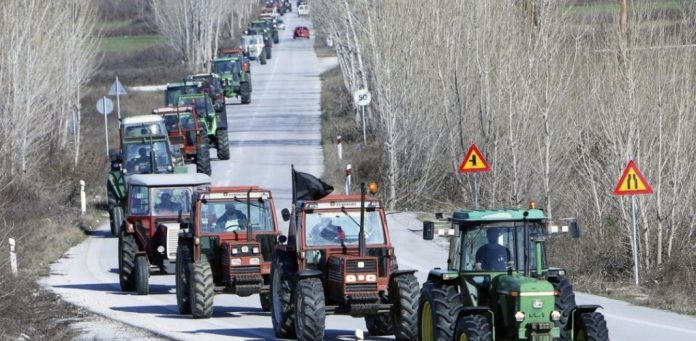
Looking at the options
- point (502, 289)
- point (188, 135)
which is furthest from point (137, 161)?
point (502, 289)

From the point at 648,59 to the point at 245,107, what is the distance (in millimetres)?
49643

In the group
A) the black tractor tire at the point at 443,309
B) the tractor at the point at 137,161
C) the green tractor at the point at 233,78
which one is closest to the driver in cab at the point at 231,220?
the black tractor tire at the point at 443,309

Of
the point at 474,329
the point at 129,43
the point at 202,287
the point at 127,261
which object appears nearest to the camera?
the point at 474,329

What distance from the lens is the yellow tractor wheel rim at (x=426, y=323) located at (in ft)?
52.7

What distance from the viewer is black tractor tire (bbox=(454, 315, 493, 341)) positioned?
47.1ft

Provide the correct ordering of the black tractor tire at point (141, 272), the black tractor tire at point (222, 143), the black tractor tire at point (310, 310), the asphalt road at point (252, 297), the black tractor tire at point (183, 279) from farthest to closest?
the black tractor tire at point (222, 143) → the black tractor tire at point (141, 272) → the black tractor tire at point (183, 279) → the asphalt road at point (252, 297) → the black tractor tire at point (310, 310)

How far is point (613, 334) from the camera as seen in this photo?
19.2m

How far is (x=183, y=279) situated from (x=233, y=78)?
53312mm

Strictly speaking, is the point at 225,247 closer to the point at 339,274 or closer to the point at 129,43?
the point at 339,274

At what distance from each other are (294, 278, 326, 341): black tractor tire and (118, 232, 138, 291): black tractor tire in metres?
8.68

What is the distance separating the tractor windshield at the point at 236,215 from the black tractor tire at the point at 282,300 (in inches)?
127

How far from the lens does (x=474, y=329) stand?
47.2 feet

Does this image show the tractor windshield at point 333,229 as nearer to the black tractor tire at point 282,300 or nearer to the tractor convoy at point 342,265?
the tractor convoy at point 342,265

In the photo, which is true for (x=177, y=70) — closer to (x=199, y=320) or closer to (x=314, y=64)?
(x=314, y=64)
